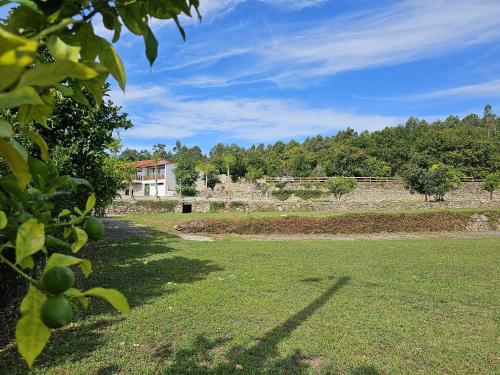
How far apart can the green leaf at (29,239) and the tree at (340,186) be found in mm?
44159

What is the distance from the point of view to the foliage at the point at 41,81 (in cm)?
45

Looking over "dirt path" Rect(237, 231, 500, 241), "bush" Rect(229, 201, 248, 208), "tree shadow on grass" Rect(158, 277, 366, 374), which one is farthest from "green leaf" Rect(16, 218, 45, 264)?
"bush" Rect(229, 201, 248, 208)

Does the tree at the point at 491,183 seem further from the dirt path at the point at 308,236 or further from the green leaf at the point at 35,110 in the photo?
the green leaf at the point at 35,110

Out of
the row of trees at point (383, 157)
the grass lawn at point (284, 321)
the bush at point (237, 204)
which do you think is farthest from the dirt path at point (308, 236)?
the row of trees at point (383, 157)

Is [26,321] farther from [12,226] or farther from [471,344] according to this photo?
[471,344]

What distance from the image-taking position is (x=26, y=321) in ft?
1.82

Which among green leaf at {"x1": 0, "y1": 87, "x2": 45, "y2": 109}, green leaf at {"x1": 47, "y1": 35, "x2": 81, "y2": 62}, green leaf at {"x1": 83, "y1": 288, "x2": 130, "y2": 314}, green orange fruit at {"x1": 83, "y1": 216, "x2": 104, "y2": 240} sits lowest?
green leaf at {"x1": 83, "y1": 288, "x2": 130, "y2": 314}

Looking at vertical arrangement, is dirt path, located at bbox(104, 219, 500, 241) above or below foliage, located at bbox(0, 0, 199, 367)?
below

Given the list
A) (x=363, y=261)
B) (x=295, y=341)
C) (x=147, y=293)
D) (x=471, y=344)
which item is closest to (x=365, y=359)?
(x=295, y=341)

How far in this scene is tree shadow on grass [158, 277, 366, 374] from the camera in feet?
13.5

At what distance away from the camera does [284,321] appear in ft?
19.1

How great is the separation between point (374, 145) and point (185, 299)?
5664cm

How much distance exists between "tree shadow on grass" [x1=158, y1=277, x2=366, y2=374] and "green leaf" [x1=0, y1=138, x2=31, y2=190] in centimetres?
385

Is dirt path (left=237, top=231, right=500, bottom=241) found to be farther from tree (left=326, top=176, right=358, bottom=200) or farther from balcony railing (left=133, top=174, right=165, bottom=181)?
balcony railing (left=133, top=174, right=165, bottom=181)
